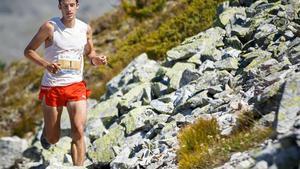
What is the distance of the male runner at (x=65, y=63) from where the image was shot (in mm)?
7945

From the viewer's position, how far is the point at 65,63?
8.00m

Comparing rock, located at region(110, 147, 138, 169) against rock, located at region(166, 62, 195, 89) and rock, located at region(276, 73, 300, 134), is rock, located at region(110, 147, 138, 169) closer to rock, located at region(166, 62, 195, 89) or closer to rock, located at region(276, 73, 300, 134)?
rock, located at region(166, 62, 195, 89)

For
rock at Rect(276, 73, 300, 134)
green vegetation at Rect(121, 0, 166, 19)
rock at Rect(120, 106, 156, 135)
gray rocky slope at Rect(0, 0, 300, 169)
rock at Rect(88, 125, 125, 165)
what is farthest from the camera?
green vegetation at Rect(121, 0, 166, 19)

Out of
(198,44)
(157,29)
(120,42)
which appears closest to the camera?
(198,44)

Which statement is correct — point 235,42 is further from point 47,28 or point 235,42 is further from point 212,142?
point 212,142

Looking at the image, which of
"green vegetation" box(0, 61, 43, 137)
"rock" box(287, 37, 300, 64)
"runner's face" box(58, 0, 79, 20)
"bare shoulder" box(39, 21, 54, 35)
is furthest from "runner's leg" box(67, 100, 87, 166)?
"green vegetation" box(0, 61, 43, 137)

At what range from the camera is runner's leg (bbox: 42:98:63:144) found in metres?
8.26

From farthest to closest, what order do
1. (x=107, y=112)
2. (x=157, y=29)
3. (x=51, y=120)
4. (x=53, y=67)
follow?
1. (x=157, y=29)
2. (x=107, y=112)
3. (x=51, y=120)
4. (x=53, y=67)

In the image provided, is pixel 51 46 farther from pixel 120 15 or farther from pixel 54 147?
pixel 120 15

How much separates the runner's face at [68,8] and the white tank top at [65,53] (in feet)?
0.50

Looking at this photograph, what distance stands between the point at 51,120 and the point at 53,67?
0.96 m

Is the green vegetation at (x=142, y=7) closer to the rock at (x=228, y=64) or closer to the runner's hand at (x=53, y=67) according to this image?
the rock at (x=228, y=64)

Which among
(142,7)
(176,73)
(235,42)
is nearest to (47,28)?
(176,73)

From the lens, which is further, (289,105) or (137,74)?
(137,74)
